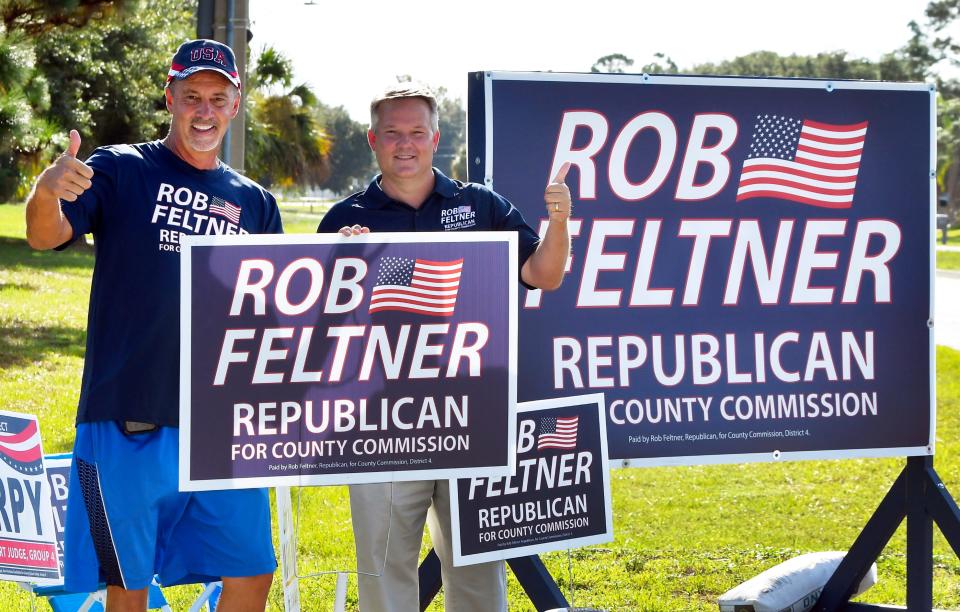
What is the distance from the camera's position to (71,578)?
129 inches

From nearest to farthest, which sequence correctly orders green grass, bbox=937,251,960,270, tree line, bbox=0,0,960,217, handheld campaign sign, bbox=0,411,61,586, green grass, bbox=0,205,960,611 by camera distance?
→ handheld campaign sign, bbox=0,411,61,586
green grass, bbox=0,205,960,611
tree line, bbox=0,0,960,217
green grass, bbox=937,251,960,270

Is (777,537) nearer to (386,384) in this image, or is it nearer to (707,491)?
(707,491)

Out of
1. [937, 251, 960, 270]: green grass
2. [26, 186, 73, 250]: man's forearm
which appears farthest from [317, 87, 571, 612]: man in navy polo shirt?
[937, 251, 960, 270]: green grass

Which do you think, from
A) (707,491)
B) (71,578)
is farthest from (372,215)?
(707,491)

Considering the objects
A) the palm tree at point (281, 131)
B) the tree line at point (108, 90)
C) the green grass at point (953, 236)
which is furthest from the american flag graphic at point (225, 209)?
the green grass at point (953, 236)

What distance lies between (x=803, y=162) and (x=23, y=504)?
3199mm

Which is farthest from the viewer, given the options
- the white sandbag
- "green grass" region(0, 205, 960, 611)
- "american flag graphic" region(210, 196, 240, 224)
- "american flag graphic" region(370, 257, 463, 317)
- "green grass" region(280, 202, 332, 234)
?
"green grass" region(280, 202, 332, 234)

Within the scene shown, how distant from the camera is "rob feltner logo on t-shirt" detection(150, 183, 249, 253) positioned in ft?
10.7

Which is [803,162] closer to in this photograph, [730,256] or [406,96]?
[730,256]

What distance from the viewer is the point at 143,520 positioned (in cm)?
324

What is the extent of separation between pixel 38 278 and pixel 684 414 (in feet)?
60.2

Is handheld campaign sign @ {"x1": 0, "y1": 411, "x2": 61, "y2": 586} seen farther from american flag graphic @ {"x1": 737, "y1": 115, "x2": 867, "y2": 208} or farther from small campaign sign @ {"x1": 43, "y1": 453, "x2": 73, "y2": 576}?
american flag graphic @ {"x1": 737, "y1": 115, "x2": 867, "y2": 208}

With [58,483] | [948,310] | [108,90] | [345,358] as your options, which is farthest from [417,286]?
[108,90]

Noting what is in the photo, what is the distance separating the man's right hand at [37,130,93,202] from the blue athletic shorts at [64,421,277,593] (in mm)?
676
